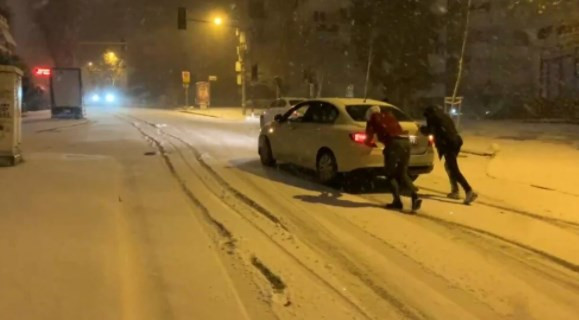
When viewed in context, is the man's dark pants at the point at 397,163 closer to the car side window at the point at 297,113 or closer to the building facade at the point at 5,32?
the car side window at the point at 297,113

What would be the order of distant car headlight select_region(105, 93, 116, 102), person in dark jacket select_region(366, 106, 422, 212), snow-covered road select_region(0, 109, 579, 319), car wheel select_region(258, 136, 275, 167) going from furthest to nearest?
distant car headlight select_region(105, 93, 116, 102), car wheel select_region(258, 136, 275, 167), person in dark jacket select_region(366, 106, 422, 212), snow-covered road select_region(0, 109, 579, 319)

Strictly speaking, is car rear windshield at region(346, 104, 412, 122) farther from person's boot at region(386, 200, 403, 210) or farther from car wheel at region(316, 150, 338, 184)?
person's boot at region(386, 200, 403, 210)

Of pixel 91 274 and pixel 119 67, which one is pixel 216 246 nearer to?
pixel 91 274

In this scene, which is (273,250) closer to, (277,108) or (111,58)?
(277,108)

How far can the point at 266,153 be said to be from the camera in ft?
44.8

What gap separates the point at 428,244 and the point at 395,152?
2.16m

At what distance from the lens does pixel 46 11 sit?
80.1m

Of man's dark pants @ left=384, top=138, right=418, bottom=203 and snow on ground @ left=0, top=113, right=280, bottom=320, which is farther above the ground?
man's dark pants @ left=384, top=138, right=418, bottom=203

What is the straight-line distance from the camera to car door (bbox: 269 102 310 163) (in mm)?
12312

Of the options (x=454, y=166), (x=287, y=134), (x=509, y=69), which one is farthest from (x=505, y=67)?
(x=454, y=166)

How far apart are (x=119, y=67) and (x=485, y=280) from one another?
8992 centimetres

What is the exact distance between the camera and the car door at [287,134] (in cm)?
1231

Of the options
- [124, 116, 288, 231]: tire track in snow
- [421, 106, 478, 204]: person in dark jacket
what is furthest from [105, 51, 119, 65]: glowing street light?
[421, 106, 478, 204]: person in dark jacket

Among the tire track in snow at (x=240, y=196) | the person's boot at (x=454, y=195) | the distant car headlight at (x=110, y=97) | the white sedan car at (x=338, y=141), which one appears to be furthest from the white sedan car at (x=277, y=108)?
the distant car headlight at (x=110, y=97)
